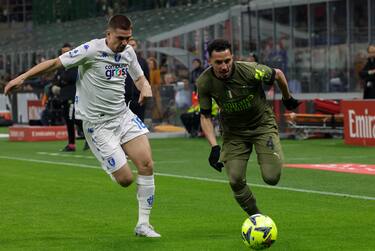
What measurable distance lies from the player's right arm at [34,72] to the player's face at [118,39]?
1.92 ft

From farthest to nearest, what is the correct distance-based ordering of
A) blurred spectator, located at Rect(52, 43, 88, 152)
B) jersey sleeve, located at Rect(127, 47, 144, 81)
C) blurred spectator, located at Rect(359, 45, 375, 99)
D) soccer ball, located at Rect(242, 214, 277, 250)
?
1. blurred spectator, located at Rect(359, 45, 375, 99)
2. blurred spectator, located at Rect(52, 43, 88, 152)
3. jersey sleeve, located at Rect(127, 47, 144, 81)
4. soccer ball, located at Rect(242, 214, 277, 250)

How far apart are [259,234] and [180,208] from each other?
12.6 ft

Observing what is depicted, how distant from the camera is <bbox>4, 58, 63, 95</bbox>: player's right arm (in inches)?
416

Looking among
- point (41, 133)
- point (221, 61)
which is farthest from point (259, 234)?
point (41, 133)

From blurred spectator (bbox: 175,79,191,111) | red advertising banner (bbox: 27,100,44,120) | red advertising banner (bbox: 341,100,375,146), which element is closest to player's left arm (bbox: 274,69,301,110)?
red advertising banner (bbox: 341,100,375,146)

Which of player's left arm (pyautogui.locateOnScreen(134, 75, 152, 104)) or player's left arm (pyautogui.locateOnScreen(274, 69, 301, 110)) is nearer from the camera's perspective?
player's left arm (pyautogui.locateOnScreen(274, 69, 301, 110))

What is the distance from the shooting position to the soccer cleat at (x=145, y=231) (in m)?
11.4

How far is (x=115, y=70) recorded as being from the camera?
11.8 meters

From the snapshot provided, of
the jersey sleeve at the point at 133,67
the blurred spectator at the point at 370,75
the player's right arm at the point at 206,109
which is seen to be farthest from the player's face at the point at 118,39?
the blurred spectator at the point at 370,75

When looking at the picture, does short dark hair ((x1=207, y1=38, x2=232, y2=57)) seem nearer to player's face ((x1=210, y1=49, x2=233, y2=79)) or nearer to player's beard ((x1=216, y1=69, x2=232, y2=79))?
player's face ((x1=210, y1=49, x2=233, y2=79))

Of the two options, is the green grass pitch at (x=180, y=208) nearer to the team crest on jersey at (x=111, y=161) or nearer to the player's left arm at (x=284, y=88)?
the team crest on jersey at (x=111, y=161)

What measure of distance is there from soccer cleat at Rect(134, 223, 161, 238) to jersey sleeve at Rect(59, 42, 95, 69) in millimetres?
1701

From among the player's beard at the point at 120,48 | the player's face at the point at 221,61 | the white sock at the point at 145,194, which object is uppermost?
the player's beard at the point at 120,48

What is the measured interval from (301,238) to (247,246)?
969 mm
